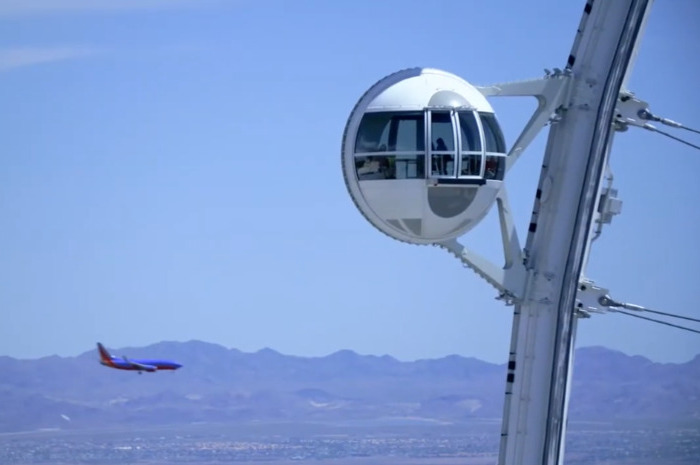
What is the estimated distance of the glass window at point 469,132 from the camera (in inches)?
992

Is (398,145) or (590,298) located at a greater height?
(398,145)

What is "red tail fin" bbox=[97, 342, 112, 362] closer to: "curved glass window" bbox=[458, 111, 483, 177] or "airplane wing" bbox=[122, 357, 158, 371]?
"airplane wing" bbox=[122, 357, 158, 371]

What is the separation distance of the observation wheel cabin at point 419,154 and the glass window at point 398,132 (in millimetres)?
14

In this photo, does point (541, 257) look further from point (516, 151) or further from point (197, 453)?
point (197, 453)

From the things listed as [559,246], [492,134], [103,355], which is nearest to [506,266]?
[559,246]

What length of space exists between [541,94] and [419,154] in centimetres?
268

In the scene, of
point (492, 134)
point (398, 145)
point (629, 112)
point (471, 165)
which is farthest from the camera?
point (629, 112)

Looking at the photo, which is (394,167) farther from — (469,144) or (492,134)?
(492,134)

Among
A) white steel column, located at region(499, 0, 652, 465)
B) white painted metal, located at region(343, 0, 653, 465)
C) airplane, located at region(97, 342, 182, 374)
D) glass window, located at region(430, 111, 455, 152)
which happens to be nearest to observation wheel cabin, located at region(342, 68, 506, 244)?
glass window, located at region(430, 111, 455, 152)

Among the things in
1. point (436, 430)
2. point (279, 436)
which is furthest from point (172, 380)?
point (436, 430)

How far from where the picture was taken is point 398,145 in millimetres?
25047

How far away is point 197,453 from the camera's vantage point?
12406 centimetres

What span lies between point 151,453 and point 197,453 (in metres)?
3.76

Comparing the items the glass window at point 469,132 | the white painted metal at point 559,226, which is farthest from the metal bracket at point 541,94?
the glass window at point 469,132
